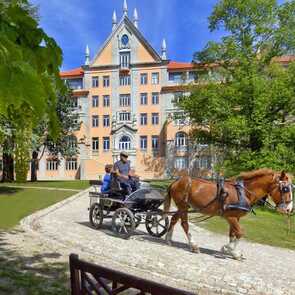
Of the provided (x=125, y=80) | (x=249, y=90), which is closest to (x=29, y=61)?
(x=249, y=90)

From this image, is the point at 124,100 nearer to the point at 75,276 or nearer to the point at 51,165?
the point at 51,165

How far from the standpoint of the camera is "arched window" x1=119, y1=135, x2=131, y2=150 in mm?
60125

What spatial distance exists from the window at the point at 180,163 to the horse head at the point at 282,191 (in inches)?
1933

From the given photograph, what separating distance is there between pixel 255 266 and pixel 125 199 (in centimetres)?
431

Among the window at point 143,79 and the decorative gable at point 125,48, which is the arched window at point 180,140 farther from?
the decorative gable at point 125,48

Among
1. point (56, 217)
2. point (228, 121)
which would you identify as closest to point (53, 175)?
point (228, 121)

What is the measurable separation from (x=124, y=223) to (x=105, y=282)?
727cm

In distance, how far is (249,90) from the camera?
24078 mm

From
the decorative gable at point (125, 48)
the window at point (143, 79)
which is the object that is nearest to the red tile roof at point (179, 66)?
the decorative gable at point (125, 48)

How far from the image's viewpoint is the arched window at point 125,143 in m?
60.1

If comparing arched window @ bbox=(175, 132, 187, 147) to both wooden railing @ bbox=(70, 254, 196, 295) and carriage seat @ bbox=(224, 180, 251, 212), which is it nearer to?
carriage seat @ bbox=(224, 180, 251, 212)

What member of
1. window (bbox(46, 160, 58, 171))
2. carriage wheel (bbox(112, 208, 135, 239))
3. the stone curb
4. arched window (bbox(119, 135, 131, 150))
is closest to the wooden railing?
carriage wheel (bbox(112, 208, 135, 239))

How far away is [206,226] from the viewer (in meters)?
13.6

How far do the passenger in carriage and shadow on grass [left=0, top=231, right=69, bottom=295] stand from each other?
3572 millimetres
